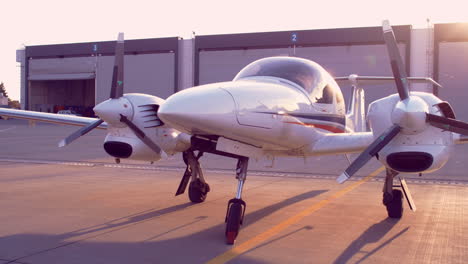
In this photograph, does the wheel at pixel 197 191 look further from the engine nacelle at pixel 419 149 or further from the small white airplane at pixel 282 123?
the engine nacelle at pixel 419 149

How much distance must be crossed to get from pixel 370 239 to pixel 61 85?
7141 cm

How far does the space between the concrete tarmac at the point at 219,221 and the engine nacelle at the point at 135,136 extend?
43.1 inches

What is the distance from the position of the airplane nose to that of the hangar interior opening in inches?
2425

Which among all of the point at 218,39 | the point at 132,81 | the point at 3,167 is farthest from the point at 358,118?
the point at 132,81

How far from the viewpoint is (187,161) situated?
33.3ft

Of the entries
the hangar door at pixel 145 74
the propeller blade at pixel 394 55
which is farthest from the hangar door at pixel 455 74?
the propeller blade at pixel 394 55

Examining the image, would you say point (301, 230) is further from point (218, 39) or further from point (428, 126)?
point (218, 39)

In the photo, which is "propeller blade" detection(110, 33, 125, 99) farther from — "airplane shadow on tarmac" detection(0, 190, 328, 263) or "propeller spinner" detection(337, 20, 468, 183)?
"propeller spinner" detection(337, 20, 468, 183)

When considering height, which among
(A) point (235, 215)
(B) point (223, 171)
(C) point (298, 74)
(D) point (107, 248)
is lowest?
(D) point (107, 248)

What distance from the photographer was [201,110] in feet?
19.9

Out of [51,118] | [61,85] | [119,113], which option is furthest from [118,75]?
[61,85]

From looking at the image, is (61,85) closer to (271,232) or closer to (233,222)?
(271,232)

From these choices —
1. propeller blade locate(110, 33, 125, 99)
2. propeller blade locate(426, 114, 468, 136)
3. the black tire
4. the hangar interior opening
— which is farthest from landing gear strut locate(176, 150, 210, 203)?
the hangar interior opening

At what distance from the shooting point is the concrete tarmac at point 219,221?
6211 mm
